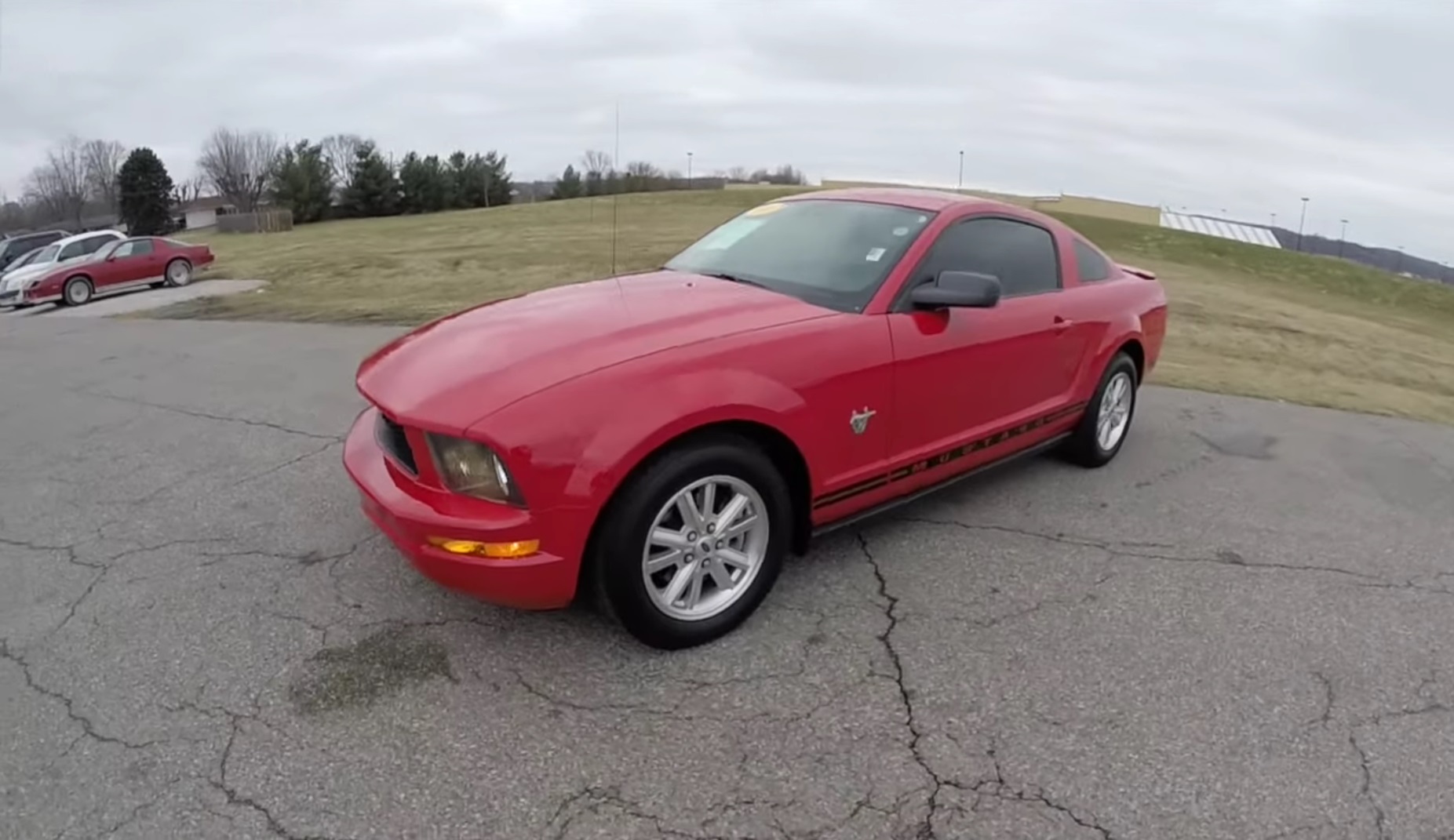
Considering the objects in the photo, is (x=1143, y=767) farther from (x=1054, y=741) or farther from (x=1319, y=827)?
(x=1319, y=827)

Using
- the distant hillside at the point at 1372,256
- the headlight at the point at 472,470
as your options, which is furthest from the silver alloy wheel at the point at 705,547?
the distant hillside at the point at 1372,256

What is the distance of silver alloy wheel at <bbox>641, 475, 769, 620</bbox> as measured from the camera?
9.94 feet

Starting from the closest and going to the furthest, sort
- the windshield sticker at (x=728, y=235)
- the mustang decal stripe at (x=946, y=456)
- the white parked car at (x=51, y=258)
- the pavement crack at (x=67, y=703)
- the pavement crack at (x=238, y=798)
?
the pavement crack at (x=238, y=798) → the pavement crack at (x=67, y=703) → the mustang decal stripe at (x=946, y=456) → the windshield sticker at (x=728, y=235) → the white parked car at (x=51, y=258)

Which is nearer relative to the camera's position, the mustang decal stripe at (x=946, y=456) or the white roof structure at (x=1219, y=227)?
the mustang decal stripe at (x=946, y=456)

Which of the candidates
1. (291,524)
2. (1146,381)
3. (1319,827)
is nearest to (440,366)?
(291,524)

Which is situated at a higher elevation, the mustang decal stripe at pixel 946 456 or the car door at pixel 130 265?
the car door at pixel 130 265

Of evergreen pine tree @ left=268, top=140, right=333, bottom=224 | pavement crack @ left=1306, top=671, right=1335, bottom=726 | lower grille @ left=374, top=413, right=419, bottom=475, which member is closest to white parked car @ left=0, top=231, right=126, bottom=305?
lower grille @ left=374, top=413, right=419, bottom=475

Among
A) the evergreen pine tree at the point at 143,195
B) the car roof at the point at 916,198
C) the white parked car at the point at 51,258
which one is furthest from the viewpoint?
the evergreen pine tree at the point at 143,195

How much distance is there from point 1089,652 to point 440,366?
2524mm

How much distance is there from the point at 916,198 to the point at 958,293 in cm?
94

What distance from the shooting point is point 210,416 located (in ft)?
20.9

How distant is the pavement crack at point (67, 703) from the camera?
8.68 feet

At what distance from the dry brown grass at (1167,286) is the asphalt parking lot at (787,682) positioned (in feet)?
14.8

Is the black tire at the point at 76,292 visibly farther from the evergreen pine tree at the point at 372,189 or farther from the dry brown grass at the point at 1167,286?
the evergreen pine tree at the point at 372,189
